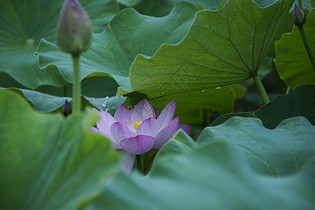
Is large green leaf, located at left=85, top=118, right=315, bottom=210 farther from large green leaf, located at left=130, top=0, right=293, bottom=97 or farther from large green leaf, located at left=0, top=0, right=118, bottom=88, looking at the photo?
large green leaf, located at left=0, top=0, right=118, bottom=88

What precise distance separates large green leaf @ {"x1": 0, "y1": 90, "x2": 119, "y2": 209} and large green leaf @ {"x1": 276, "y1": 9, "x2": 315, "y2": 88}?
947 millimetres

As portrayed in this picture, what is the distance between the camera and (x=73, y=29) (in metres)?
0.65

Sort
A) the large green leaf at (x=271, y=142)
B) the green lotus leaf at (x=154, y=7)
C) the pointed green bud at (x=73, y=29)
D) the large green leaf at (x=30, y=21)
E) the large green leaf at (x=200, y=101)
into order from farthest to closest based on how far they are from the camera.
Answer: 1. the green lotus leaf at (x=154, y=7)
2. the large green leaf at (x=30, y=21)
3. the large green leaf at (x=200, y=101)
4. the large green leaf at (x=271, y=142)
5. the pointed green bud at (x=73, y=29)

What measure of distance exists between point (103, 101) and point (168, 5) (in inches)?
45.3

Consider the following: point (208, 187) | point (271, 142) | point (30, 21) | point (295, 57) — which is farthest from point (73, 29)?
point (30, 21)

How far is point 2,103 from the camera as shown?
667 millimetres

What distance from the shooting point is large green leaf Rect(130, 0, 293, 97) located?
1.09 meters

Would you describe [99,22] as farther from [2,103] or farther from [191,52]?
[2,103]

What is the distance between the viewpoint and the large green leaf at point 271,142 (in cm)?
78

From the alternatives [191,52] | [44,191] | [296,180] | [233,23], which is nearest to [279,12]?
[233,23]

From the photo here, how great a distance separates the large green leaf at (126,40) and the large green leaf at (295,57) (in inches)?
13.6

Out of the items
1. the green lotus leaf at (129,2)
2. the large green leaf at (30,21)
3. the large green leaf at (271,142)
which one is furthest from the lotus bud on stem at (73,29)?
the green lotus leaf at (129,2)

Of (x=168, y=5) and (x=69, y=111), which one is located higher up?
(x=69, y=111)

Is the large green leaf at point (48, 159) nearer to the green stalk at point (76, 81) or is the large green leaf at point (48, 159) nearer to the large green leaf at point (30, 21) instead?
the green stalk at point (76, 81)
